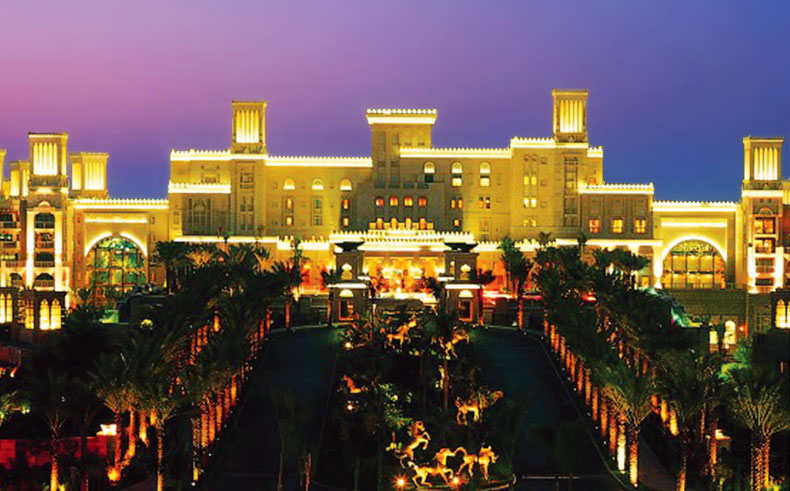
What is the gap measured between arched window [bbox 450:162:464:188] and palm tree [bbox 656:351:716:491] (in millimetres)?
46509

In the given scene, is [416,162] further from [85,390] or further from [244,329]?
[85,390]

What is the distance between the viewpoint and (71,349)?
4425 cm

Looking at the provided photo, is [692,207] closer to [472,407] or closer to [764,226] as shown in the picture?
[764,226]

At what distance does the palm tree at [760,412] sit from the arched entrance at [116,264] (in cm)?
5823

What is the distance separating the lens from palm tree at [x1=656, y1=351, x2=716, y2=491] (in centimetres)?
2927

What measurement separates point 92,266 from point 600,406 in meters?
51.8

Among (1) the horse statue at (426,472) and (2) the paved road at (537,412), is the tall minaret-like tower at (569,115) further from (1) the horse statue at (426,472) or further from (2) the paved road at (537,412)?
(1) the horse statue at (426,472)

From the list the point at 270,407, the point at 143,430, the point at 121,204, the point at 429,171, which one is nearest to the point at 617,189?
the point at 429,171

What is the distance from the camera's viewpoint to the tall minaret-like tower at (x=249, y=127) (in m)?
76.2

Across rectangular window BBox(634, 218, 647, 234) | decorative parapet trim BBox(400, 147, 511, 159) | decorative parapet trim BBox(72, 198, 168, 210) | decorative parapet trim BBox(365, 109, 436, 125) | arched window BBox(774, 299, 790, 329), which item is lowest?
arched window BBox(774, 299, 790, 329)

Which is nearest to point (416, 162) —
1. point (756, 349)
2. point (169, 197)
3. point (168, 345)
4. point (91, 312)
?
point (169, 197)

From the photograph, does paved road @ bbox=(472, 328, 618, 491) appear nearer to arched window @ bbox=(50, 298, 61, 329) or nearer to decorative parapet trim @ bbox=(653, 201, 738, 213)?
arched window @ bbox=(50, 298, 61, 329)

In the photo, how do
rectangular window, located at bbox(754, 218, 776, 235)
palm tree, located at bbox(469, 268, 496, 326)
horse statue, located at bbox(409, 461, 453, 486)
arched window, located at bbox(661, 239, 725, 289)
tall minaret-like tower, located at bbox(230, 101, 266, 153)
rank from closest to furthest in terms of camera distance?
1. horse statue, located at bbox(409, 461, 453, 486)
2. palm tree, located at bbox(469, 268, 496, 326)
3. rectangular window, located at bbox(754, 218, 776, 235)
4. tall minaret-like tower, located at bbox(230, 101, 266, 153)
5. arched window, located at bbox(661, 239, 725, 289)

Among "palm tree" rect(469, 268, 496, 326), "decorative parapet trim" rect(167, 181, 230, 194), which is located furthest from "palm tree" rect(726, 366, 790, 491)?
"decorative parapet trim" rect(167, 181, 230, 194)
